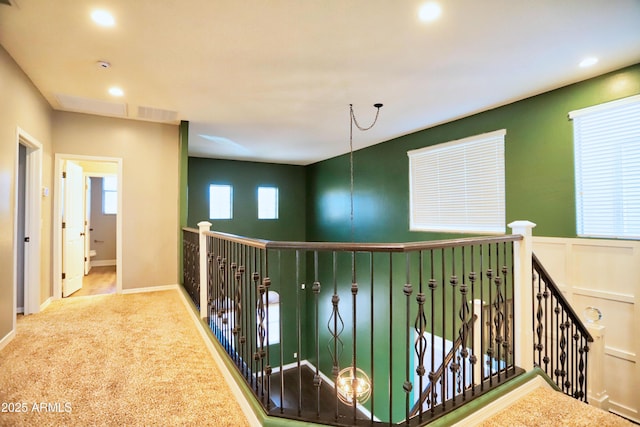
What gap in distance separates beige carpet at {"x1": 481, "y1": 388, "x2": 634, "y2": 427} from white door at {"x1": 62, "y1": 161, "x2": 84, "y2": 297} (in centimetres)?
529

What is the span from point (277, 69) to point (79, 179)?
4052mm

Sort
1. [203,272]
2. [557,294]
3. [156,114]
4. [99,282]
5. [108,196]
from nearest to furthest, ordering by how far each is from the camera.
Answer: [557,294]
[203,272]
[156,114]
[99,282]
[108,196]

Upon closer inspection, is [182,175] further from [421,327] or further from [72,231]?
[421,327]

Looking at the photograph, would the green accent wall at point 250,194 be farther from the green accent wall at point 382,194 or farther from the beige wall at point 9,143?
the beige wall at point 9,143

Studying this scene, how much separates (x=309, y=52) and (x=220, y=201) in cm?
575

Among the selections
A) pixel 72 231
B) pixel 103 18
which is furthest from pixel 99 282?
pixel 103 18

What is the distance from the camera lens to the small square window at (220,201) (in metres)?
7.74

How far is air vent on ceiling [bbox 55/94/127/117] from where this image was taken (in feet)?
12.6

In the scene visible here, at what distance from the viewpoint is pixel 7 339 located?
9.16 feet

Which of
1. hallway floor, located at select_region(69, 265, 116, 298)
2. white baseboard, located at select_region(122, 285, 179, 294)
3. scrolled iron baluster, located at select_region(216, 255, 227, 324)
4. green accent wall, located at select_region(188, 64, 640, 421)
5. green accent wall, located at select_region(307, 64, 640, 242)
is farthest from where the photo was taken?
hallway floor, located at select_region(69, 265, 116, 298)

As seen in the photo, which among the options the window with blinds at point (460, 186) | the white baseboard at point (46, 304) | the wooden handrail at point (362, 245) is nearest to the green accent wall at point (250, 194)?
the white baseboard at point (46, 304)

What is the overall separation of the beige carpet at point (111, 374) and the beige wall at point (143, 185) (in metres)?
1.17

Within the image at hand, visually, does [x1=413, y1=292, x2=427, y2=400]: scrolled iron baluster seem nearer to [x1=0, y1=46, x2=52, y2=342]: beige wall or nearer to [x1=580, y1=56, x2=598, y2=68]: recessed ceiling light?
[x1=580, y1=56, x2=598, y2=68]: recessed ceiling light

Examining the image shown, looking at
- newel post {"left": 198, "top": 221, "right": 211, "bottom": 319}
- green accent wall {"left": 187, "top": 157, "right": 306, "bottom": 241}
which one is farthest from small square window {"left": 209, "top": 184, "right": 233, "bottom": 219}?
newel post {"left": 198, "top": 221, "right": 211, "bottom": 319}
